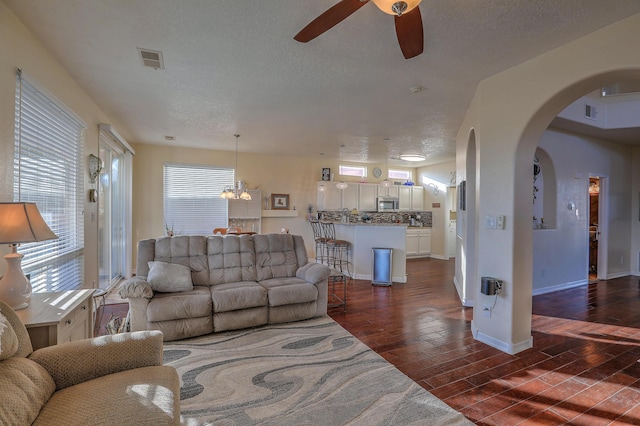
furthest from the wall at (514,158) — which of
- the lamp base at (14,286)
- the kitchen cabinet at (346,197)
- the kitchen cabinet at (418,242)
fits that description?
the kitchen cabinet at (418,242)

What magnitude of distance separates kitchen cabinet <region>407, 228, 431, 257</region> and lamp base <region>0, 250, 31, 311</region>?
7.64 meters

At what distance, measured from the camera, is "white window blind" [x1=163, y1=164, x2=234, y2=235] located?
Answer: 651 centimetres

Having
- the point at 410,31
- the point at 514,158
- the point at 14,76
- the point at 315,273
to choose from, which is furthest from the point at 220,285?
the point at 514,158

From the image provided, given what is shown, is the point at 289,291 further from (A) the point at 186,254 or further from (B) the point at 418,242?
(B) the point at 418,242

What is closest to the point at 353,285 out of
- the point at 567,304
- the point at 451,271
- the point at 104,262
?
the point at 451,271

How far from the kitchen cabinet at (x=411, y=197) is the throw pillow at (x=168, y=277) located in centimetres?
649

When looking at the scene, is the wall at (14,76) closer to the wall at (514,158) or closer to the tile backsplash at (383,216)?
the wall at (514,158)

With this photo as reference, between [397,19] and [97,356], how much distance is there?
2.42 m

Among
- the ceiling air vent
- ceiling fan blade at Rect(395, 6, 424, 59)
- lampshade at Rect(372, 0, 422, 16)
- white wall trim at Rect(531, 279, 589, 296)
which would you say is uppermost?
the ceiling air vent

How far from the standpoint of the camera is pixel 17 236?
1.71 meters

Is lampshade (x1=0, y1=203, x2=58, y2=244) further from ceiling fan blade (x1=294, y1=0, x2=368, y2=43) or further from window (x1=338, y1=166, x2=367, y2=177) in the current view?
window (x1=338, y1=166, x2=367, y2=177)

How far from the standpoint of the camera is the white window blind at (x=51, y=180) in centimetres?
240

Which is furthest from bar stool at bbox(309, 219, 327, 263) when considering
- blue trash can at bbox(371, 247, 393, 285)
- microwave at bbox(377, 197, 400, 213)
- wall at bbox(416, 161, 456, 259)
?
wall at bbox(416, 161, 456, 259)

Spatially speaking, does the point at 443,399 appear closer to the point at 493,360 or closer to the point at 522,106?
the point at 493,360
